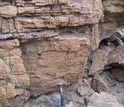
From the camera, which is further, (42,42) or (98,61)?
(98,61)

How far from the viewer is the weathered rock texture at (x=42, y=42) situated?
4289 millimetres

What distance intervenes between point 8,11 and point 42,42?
26.0 inches

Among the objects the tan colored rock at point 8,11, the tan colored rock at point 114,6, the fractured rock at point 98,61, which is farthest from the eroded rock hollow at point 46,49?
the tan colored rock at point 114,6

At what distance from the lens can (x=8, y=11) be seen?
419cm

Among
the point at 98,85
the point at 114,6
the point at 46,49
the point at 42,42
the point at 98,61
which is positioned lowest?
the point at 98,85

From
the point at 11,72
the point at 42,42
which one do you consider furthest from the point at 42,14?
the point at 11,72

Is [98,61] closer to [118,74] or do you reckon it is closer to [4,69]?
[118,74]

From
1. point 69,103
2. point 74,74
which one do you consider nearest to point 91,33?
point 74,74

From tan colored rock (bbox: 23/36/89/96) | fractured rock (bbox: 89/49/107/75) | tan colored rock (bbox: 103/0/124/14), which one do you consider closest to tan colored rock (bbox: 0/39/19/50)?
tan colored rock (bbox: 23/36/89/96)

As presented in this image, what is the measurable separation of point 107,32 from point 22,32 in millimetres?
1831

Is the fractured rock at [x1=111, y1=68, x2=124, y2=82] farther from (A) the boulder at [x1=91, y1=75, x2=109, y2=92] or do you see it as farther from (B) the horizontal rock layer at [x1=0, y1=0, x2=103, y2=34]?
(B) the horizontal rock layer at [x1=0, y1=0, x2=103, y2=34]

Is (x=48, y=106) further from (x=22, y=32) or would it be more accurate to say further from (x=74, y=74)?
(x=22, y=32)

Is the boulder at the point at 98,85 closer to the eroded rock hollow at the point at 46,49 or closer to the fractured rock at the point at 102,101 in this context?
the eroded rock hollow at the point at 46,49

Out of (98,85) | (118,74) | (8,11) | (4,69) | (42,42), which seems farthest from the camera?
(118,74)
